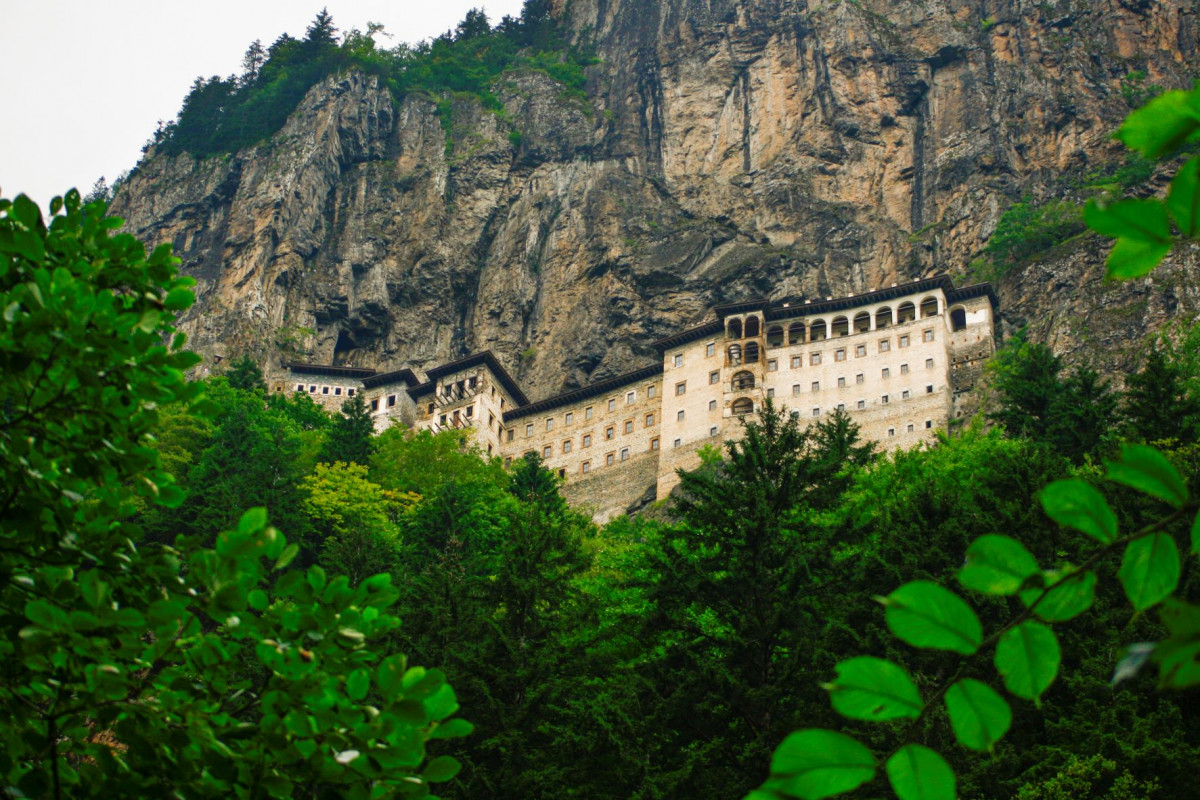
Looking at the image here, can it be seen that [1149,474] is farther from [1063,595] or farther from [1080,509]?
[1063,595]

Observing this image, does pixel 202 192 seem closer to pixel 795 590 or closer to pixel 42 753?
pixel 795 590

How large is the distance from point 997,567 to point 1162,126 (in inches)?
34.1

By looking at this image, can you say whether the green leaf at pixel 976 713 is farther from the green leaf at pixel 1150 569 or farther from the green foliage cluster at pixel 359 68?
the green foliage cluster at pixel 359 68

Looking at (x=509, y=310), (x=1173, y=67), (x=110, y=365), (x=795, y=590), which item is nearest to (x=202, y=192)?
(x=509, y=310)

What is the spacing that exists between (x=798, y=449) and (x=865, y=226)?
6225 cm

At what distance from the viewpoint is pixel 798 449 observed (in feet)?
76.6

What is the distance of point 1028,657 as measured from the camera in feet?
7.26

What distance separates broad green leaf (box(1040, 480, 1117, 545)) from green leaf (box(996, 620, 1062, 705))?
209mm

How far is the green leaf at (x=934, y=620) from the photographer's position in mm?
2121

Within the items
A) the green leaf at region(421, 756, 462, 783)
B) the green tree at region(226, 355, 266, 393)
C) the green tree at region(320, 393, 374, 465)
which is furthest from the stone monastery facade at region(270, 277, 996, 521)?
the green leaf at region(421, 756, 462, 783)

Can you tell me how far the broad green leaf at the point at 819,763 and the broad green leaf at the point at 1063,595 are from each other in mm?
446

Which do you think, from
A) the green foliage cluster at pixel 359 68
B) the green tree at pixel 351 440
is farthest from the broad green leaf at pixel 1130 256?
the green foliage cluster at pixel 359 68

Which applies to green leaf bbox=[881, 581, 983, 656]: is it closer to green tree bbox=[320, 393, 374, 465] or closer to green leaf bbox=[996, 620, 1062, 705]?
green leaf bbox=[996, 620, 1062, 705]

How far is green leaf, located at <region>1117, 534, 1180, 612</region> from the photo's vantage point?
7.09ft
